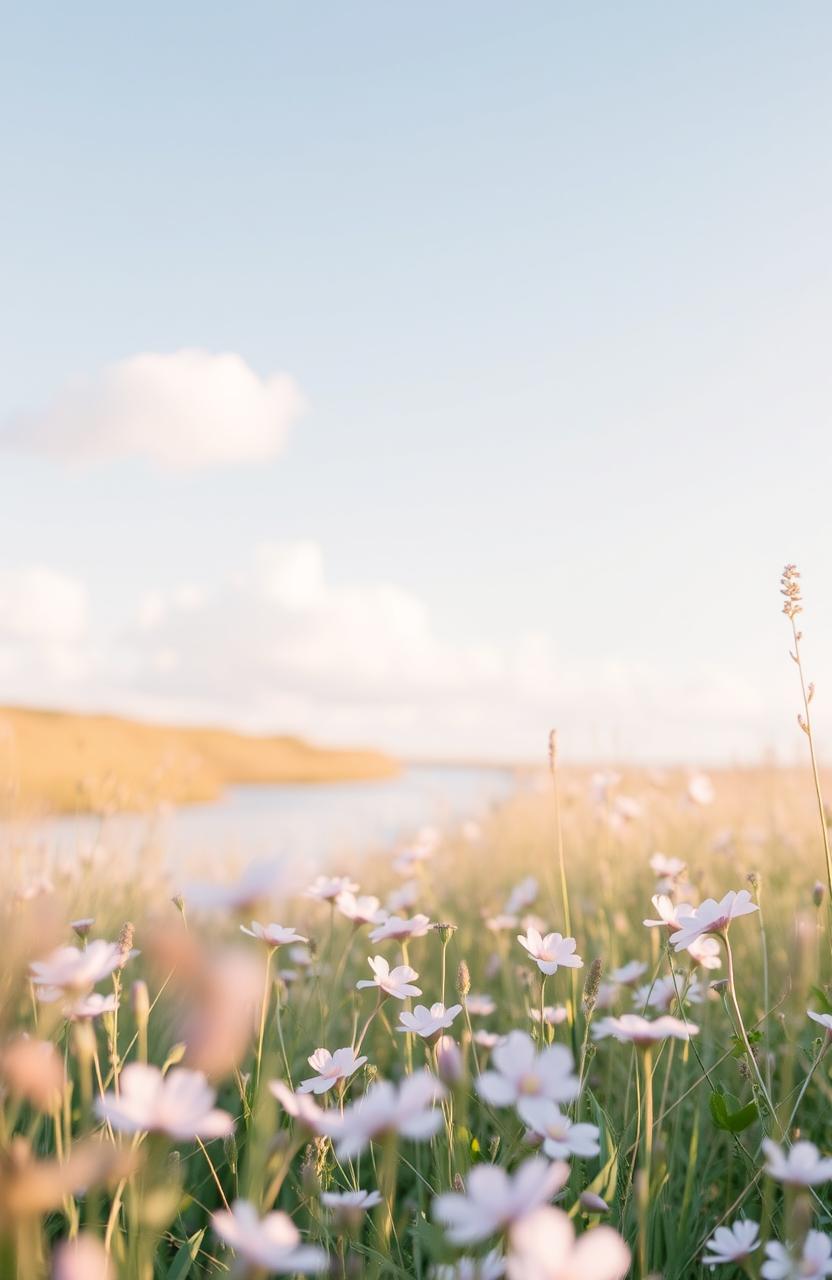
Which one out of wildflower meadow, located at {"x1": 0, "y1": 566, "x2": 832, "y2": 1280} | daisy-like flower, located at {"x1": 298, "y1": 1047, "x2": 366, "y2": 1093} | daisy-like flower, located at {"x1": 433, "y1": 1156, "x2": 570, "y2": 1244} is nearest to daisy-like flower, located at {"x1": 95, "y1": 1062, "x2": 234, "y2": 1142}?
wildflower meadow, located at {"x1": 0, "y1": 566, "x2": 832, "y2": 1280}

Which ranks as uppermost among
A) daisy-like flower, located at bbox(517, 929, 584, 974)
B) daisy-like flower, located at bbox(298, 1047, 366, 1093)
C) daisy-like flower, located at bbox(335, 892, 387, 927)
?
daisy-like flower, located at bbox(335, 892, 387, 927)

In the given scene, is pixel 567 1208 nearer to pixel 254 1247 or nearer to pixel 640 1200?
pixel 640 1200

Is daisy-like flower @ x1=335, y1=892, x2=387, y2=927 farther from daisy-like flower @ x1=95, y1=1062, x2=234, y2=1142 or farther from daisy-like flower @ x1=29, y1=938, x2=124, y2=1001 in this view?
daisy-like flower @ x1=95, y1=1062, x2=234, y2=1142

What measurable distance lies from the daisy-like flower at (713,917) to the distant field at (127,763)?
2.23 meters

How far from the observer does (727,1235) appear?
1249 mm

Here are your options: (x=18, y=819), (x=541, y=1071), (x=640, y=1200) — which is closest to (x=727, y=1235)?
(x=640, y=1200)

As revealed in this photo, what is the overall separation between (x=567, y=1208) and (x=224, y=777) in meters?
18.6

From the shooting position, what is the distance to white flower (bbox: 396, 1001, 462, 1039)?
4.37ft

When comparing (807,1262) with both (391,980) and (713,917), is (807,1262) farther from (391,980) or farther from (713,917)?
(391,980)

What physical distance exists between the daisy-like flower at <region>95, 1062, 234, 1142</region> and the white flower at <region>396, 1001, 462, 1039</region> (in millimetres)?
501

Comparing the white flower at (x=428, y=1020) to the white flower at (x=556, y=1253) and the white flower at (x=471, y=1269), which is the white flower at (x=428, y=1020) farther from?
the white flower at (x=556, y=1253)

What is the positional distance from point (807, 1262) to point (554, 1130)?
1.15 feet

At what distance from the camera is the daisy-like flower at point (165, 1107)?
2.73 ft

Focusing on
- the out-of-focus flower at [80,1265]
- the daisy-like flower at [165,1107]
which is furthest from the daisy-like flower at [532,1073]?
the out-of-focus flower at [80,1265]
